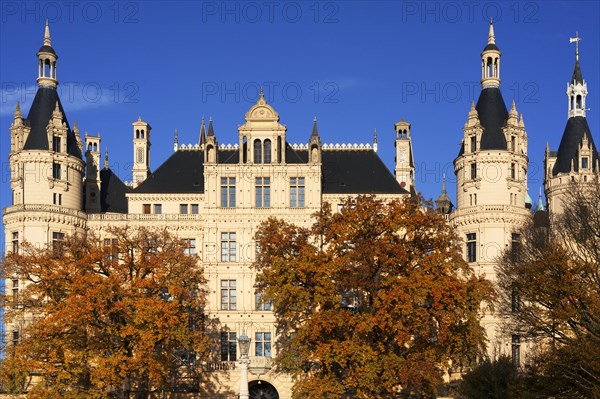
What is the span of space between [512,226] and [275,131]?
2034 centimetres

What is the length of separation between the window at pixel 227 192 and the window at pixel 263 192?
75.8 inches

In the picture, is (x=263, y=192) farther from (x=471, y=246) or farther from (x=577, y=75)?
(x=577, y=75)

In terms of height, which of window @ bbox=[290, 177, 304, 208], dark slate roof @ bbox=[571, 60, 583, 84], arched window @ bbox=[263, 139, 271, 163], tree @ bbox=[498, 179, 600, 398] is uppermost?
dark slate roof @ bbox=[571, 60, 583, 84]

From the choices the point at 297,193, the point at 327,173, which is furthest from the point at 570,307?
the point at 327,173

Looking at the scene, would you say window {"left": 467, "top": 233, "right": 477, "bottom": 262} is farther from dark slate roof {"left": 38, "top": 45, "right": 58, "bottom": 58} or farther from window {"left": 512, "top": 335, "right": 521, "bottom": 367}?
dark slate roof {"left": 38, "top": 45, "right": 58, "bottom": 58}

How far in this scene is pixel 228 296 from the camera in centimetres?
7700

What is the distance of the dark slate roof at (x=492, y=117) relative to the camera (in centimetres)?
7962

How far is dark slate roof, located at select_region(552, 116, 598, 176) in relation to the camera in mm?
85312

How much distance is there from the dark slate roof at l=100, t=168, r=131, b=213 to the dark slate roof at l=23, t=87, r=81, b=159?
604cm

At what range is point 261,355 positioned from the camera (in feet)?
250

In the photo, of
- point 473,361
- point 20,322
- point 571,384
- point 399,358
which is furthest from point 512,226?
point 20,322

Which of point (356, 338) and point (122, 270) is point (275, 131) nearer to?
point (122, 270)

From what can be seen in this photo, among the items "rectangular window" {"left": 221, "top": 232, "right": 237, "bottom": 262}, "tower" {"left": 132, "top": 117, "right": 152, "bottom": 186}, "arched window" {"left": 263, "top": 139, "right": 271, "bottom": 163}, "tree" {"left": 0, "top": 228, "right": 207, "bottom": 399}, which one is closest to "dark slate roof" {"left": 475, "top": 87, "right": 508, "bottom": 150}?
"arched window" {"left": 263, "top": 139, "right": 271, "bottom": 163}

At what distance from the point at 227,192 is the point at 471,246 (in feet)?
66.0
